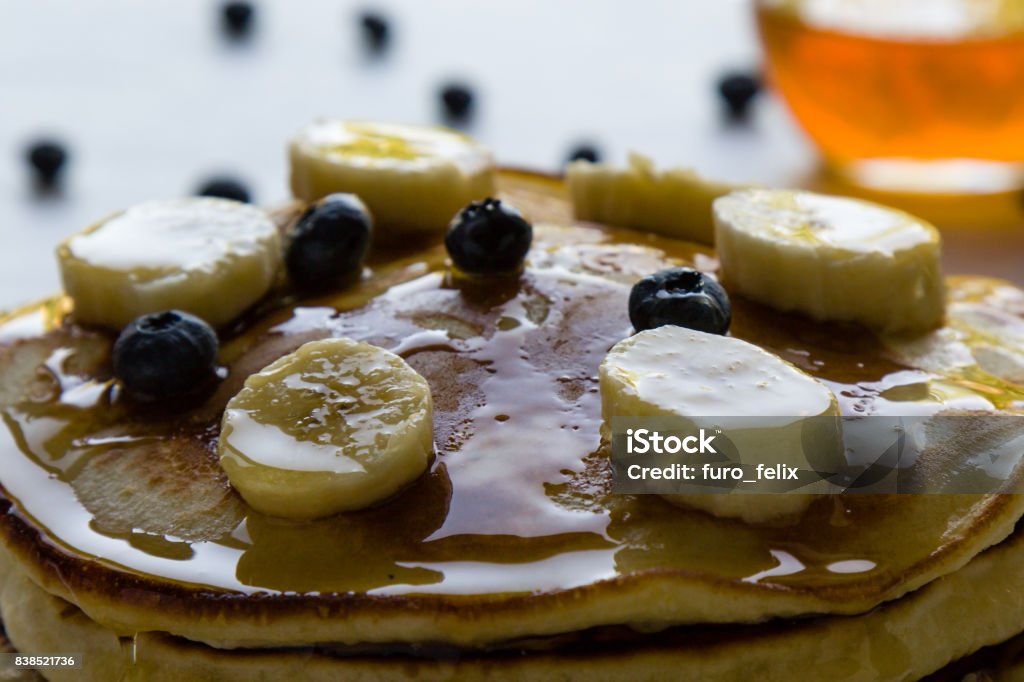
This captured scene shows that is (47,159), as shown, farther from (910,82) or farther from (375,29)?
(910,82)

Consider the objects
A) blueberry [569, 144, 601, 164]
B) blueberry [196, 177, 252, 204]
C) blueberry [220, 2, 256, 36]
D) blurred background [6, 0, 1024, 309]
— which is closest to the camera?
blueberry [196, 177, 252, 204]

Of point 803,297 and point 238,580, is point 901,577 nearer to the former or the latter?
point 803,297

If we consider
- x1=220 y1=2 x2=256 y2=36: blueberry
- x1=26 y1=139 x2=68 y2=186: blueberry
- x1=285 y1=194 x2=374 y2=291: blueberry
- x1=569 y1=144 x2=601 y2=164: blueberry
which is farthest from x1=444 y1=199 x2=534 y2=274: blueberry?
x1=220 y1=2 x2=256 y2=36: blueberry

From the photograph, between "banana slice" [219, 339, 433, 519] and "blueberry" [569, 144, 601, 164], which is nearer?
"banana slice" [219, 339, 433, 519]

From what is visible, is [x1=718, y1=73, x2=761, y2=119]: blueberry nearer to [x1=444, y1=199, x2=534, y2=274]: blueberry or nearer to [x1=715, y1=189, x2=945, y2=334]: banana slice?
[x1=715, y1=189, x2=945, y2=334]: banana slice

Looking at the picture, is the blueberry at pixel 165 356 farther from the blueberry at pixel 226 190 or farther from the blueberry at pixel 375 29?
the blueberry at pixel 375 29

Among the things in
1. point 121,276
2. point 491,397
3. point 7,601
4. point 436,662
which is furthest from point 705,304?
point 7,601

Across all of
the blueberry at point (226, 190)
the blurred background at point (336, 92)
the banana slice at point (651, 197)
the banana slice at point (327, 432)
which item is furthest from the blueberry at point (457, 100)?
the banana slice at point (327, 432)
